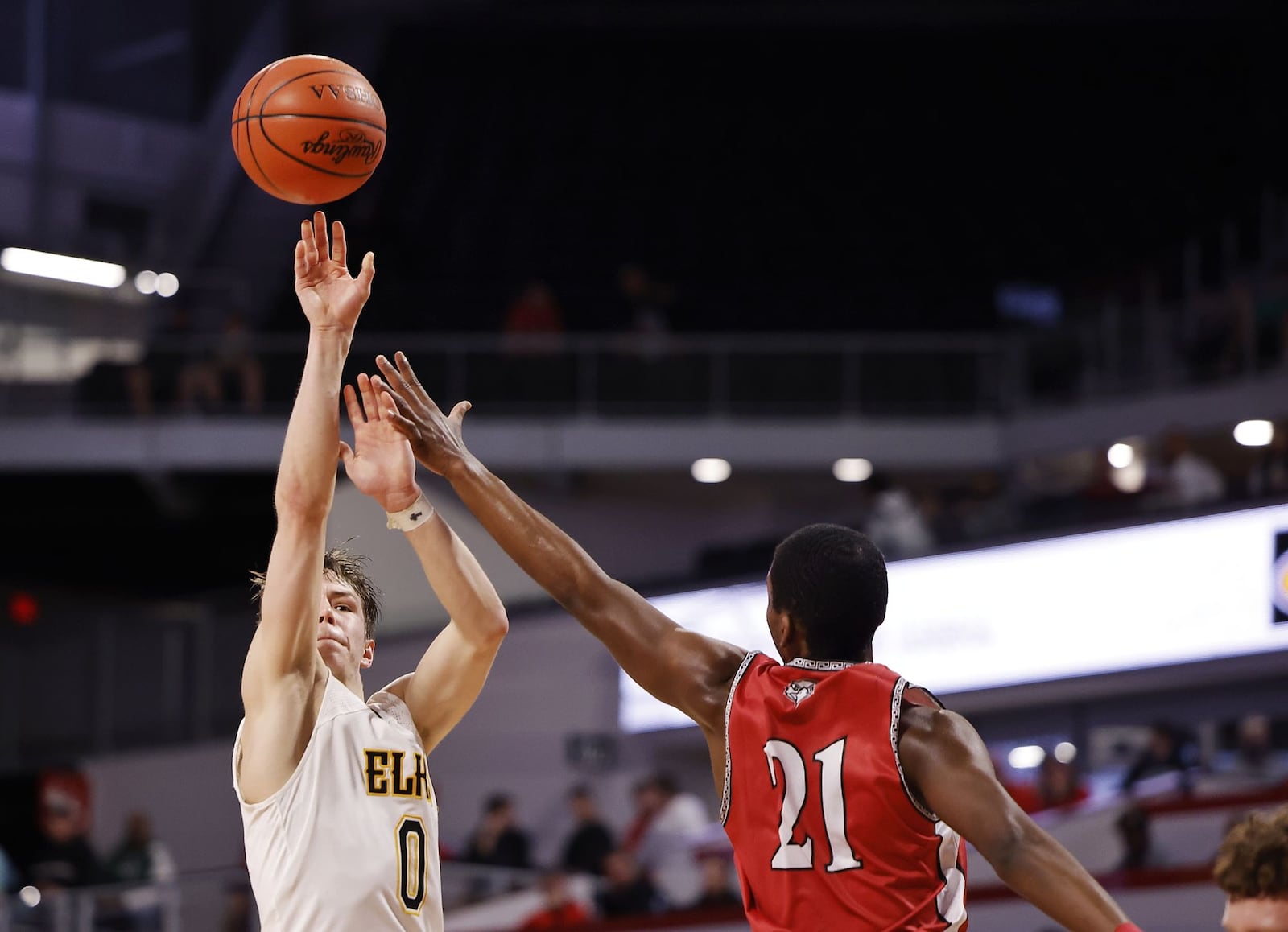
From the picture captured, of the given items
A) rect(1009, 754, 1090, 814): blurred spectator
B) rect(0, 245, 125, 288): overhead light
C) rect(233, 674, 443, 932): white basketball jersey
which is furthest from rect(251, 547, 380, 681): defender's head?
rect(0, 245, 125, 288): overhead light

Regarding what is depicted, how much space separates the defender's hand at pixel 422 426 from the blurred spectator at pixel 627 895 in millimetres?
7170

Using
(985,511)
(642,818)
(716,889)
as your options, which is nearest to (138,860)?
(642,818)

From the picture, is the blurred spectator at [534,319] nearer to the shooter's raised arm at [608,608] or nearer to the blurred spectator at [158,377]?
the blurred spectator at [158,377]

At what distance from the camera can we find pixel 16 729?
16859mm

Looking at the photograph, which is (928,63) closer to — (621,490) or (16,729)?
(621,490)

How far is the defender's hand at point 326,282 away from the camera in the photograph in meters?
3.39

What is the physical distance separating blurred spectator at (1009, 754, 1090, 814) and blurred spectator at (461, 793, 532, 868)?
3564mm

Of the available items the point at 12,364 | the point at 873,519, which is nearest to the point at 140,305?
the point at 12,364

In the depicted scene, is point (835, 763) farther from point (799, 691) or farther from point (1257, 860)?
point (1257, 860)

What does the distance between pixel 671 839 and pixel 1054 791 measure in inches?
110

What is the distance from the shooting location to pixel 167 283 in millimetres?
18344

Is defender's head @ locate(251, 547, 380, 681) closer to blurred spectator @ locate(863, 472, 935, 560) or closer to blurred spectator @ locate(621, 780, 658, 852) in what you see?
blurred spectator @ locate(621, 780, 658, 852)

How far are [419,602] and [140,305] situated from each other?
6.02 metres

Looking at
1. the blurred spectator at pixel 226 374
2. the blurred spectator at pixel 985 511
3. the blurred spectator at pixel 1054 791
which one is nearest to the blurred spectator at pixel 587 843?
the blurred spectator at pixel 1054 791
